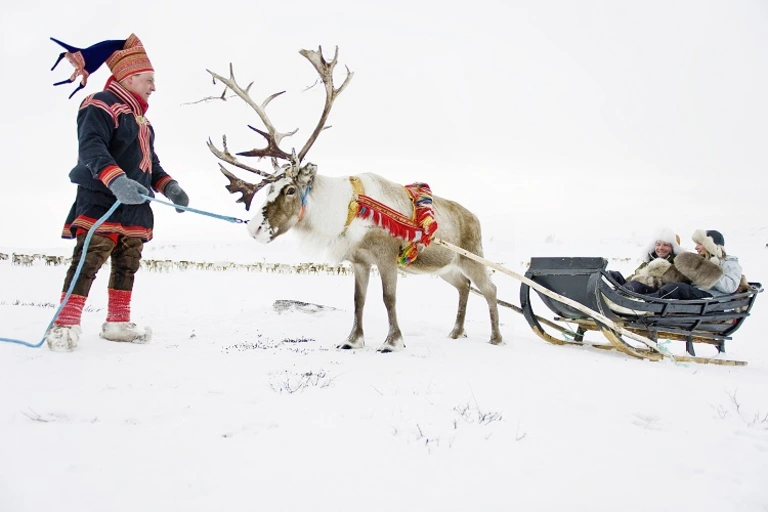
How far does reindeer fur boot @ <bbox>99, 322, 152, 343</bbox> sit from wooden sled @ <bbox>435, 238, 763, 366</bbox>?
343 cm

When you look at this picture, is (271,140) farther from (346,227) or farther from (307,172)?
(346,227)

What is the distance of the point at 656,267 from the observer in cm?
711

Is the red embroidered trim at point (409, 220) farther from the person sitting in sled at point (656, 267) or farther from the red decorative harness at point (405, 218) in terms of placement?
the person sitting in sled at point (656, 267)

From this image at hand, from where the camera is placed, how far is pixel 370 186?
618 centimetres

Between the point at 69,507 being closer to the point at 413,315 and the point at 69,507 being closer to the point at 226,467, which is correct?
the point at 226,467

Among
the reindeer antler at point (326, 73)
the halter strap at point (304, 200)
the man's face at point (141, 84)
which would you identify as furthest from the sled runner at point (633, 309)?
the man's face at point (141, 84)

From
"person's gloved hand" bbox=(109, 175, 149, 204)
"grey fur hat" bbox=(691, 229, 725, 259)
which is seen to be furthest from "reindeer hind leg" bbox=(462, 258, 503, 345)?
"person's gloved hand" bbox=(109, 175, 149, 204)

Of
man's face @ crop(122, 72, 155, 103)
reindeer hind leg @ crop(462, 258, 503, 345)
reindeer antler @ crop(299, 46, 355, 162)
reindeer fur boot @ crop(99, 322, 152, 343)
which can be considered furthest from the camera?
reindeer hind leg @ crop(462, 258, 503, 345)

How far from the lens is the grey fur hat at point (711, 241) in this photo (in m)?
6.86

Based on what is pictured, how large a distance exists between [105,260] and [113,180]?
990 millimetres

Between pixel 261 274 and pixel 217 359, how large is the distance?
1323 cm

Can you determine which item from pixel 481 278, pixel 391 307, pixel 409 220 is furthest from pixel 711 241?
pixel 391 307

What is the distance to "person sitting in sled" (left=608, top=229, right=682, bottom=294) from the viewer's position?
7059mm

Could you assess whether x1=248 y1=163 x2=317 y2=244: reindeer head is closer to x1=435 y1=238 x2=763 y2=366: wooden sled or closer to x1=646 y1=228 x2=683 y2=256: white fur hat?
x1=435 y1=238 x2=763 y2=366: wooden sled
